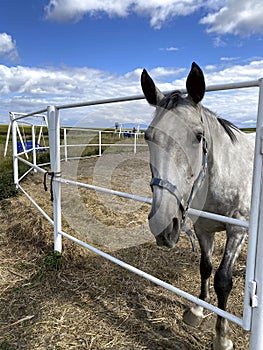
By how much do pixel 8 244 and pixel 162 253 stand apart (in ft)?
5.86

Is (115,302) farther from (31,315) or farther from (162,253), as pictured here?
(162,253)

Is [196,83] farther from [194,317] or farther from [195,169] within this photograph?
[194,317]

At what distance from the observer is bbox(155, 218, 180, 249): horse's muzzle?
1.18 metres

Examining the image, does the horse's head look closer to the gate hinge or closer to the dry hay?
the gate hinge

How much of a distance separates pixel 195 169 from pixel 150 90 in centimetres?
50

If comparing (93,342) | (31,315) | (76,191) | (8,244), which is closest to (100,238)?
(8,244)

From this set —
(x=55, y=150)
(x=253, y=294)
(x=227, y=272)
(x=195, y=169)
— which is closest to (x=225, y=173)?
(x=195, y=169)

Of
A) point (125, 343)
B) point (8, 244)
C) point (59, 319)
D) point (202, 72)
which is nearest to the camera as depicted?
point (202, 72)

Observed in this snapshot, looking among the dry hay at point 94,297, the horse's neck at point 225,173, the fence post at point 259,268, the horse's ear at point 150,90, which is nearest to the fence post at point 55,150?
the dry hay at point 94,297

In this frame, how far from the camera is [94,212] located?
4.11 m

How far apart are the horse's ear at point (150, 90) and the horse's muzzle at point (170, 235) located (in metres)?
0.65

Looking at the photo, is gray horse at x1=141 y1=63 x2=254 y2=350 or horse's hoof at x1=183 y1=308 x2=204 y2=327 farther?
horse's hoof at x1=183 y1=308 x2=204 y2=327

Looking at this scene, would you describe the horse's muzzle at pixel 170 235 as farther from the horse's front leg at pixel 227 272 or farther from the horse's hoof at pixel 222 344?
the horse's hoof at pixel 222 344

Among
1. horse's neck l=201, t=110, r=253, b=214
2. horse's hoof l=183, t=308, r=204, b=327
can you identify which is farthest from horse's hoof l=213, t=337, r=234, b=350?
horse's neck l=201, t=110, r=253, b=214
